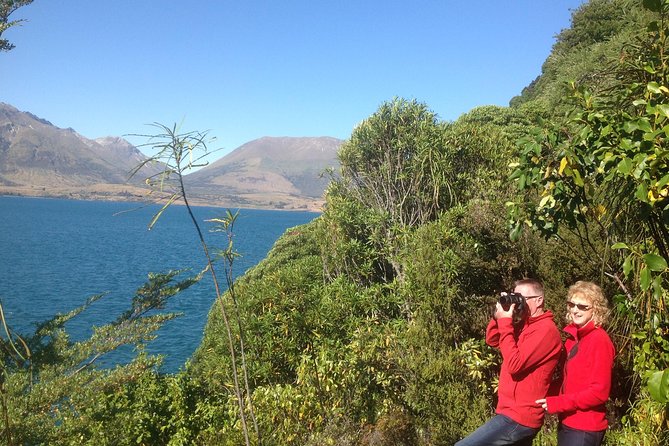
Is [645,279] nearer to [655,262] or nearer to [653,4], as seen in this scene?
[655,262]

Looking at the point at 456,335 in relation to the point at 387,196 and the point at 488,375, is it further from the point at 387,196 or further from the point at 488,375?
the point at 387,196

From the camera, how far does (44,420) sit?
24.8 feet

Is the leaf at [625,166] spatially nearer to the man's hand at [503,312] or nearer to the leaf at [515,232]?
the man's hand at [503,312]

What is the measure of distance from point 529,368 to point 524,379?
92 mm

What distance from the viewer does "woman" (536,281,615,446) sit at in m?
2.88

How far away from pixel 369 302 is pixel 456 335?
293 centimetres

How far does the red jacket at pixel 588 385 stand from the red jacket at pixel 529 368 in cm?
13

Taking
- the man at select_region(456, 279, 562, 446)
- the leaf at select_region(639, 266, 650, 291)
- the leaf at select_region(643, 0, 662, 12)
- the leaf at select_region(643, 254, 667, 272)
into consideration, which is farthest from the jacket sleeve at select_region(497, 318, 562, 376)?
the leaf at select_region(643, 0, 662, 12)

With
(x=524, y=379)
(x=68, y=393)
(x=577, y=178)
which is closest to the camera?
(x=577, y=178)

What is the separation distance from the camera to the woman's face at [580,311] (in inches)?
121

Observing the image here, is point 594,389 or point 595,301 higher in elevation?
point 595,301

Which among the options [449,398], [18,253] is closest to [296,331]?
[449,398]

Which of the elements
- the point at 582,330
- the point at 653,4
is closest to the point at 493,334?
the point at 582,330

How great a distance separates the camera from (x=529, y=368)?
10.2 ft
